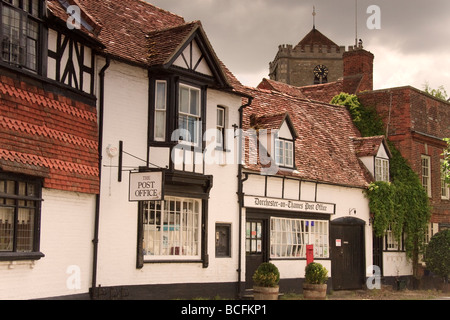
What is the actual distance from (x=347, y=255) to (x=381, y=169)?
432cm

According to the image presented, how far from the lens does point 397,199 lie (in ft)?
90.6

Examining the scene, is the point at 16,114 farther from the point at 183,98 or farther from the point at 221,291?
the point at 221,291

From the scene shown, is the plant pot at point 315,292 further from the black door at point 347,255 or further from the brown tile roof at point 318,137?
the black door at point 347,255

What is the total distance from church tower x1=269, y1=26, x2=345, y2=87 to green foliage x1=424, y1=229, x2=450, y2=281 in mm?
45898

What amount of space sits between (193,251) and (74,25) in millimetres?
7434

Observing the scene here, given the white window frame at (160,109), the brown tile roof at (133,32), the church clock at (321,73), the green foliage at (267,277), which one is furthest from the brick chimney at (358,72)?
the church clock at (321,73)

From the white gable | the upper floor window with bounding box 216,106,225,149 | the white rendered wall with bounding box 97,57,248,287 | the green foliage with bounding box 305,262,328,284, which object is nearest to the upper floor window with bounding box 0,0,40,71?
Answer: the white rendered wall with bounding box 97,57,248,287

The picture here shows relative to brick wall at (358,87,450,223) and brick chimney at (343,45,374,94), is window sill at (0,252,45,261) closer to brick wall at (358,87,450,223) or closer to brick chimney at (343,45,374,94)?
brick wall at (358,87,450,223)

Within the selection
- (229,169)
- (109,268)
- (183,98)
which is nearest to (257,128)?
(229,169)

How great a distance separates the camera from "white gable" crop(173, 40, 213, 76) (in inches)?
736

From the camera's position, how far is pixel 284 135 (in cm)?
2339

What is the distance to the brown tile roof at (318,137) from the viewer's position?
80.3ft

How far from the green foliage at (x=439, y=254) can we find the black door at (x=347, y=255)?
11.6 ft

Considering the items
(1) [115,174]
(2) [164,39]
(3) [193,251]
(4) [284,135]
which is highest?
(2) [164,39]
